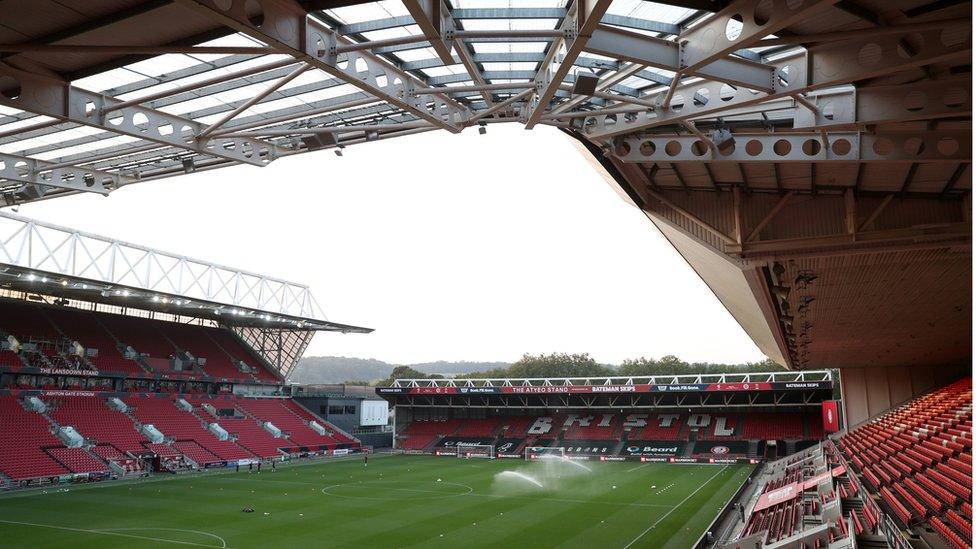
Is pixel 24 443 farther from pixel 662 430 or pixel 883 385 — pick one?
pixel 883 385

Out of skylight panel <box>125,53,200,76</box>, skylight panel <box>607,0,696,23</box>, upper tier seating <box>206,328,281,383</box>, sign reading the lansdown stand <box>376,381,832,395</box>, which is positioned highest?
skylight panel <box>125,53,200,76</box>

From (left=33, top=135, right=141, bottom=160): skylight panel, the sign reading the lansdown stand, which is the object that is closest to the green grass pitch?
the sign reading the lansdown stand

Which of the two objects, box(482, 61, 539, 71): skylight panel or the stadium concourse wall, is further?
the stadium concourse wall

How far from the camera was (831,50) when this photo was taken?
24.4 ft

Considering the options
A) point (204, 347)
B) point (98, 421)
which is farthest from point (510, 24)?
point (204, 347)

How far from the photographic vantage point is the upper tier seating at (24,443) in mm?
34531

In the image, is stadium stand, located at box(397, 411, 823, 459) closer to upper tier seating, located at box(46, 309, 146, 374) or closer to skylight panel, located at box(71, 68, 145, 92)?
upper tier seating, located at box(46, 309, 146, 374)

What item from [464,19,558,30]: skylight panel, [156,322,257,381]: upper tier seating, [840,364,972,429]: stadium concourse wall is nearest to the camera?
[464,19,558,30]: skylight panel

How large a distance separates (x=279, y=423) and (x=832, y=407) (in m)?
39.6

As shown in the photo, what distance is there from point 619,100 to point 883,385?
42.7 metres

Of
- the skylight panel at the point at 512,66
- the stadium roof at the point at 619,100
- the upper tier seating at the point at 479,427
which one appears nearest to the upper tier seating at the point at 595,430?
the upper tier seating at the point at 479,427

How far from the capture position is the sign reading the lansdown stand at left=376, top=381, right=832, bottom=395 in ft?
167

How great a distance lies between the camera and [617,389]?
185 ft

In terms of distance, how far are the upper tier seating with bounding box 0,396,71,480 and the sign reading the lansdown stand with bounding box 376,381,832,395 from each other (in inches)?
1170
